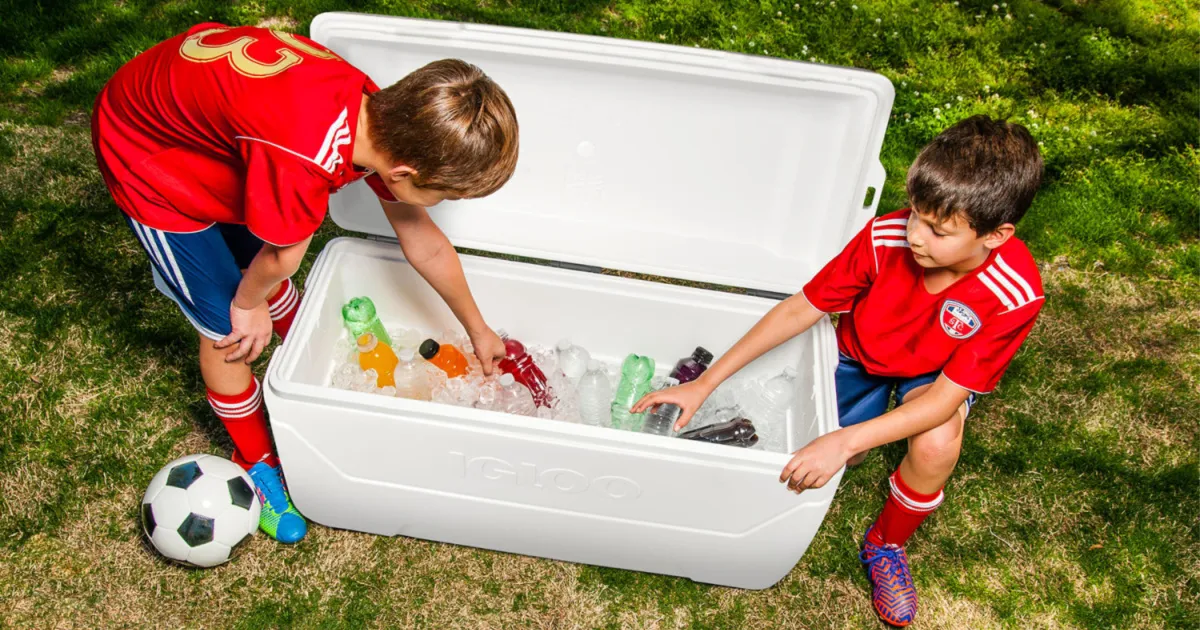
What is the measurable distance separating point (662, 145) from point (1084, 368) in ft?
5.66

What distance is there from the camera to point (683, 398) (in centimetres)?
203

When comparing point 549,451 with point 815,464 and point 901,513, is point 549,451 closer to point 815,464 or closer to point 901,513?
point 815,464

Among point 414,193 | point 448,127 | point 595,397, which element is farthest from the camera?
point 595,397

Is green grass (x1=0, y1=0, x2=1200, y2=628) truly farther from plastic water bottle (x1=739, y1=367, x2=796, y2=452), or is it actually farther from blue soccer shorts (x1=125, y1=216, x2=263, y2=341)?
blue soccer shorts (x1=125, y1=216, x2=263, y2=341)

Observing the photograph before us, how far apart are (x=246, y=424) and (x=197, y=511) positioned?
260 millimetres

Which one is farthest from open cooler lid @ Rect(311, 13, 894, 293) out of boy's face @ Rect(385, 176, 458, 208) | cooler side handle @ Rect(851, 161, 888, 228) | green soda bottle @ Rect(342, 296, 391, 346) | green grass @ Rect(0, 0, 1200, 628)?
green grass @ Rect(0, 0, 1200, 628)

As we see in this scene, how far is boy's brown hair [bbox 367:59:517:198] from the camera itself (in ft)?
4.85

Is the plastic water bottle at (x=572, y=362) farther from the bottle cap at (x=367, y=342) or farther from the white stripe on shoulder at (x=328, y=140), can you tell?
the white stripe on shoulder at (x=328, y=140)

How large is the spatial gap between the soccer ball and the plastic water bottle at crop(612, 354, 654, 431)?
0.94 meters

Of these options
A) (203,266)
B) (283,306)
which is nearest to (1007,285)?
(203,266)

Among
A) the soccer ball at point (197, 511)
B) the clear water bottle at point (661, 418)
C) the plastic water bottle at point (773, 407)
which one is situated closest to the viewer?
the soccer ball at point (197, 511)

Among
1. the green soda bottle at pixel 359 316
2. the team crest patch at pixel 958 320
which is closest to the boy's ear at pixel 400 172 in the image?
the green soda bottle at pixel 359 316

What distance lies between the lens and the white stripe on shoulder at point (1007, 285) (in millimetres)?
1780

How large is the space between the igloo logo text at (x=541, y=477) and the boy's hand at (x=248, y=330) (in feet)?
1.59
